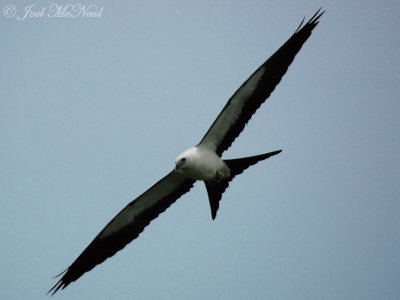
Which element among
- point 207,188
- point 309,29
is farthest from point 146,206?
point 309,29

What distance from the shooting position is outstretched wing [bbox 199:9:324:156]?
7.88 meters

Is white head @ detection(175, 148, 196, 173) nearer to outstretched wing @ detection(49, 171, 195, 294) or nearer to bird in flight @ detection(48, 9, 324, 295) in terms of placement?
bird in flight @ detection(48, 9, 324, 295)

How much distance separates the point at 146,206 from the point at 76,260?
1.67m

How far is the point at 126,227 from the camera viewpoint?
9180mm

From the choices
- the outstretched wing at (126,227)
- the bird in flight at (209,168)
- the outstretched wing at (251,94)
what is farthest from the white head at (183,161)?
the outstretched wing at (126,227)

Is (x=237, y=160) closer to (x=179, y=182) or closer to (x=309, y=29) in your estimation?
(x=179, y=182)

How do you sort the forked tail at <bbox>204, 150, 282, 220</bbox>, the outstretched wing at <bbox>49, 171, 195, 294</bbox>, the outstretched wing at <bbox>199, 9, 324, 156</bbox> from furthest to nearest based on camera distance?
the outstretched wing at <bbox>49, 171, 195, 294</bbox> → the forked tail at <bbox>204, 150, 282, 220</bbox> → the outstretched wing at <bbox>199, 9, 324, 156</bbox>

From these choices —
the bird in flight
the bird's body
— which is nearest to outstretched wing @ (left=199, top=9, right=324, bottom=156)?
the bird in flight

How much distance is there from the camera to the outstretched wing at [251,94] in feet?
25.8

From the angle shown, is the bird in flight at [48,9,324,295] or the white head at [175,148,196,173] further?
the white head at [175,148,196,173]

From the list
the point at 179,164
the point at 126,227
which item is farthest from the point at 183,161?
the point at 126,227

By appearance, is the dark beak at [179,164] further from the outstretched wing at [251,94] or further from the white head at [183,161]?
the outstretched wing at [251,94]

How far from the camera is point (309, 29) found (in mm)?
7824

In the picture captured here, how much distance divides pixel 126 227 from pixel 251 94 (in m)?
3.40
